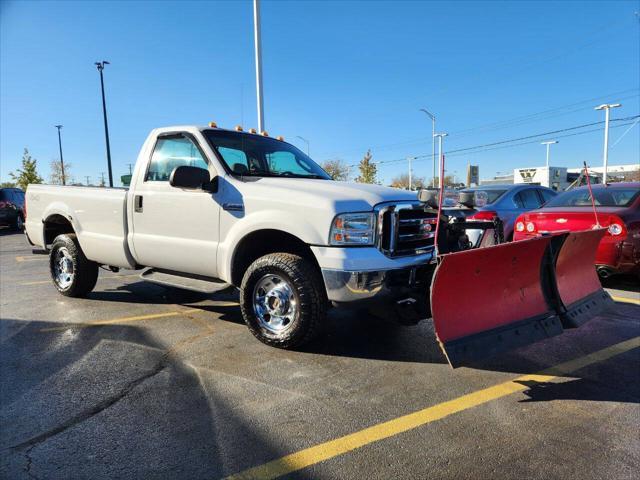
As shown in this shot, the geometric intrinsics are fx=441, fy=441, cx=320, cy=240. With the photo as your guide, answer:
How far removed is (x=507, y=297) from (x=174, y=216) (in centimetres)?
333

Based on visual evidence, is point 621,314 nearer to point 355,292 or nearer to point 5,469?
point 355,292

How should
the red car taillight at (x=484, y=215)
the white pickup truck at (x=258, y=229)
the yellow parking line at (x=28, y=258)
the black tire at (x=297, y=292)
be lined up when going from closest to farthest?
1. the white pickup truck at (x=258, y=229)
2. the black tire at (x=297, y=292)
3. the red car taillight at (x=484, y=215)
4. the yellow parking line at (x=28, y=258)

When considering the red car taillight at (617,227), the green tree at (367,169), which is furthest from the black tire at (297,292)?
the green tree at (367,169)

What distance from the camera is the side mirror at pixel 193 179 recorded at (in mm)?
4176

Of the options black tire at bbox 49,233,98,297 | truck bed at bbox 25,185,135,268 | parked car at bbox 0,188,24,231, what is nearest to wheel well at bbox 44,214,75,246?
Result: truck bed at bbox 25,185,135,268

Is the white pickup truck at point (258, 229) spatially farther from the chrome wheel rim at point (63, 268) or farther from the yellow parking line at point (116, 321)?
the yellow parking line at point (116, 321)

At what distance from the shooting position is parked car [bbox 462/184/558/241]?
27.1 feet

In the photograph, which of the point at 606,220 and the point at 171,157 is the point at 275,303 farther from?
the point at 606,220

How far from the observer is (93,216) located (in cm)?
557

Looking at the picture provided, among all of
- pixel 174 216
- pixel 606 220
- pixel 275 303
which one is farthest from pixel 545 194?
pixel 174 216

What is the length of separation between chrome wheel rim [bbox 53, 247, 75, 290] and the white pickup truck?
0.26 meters

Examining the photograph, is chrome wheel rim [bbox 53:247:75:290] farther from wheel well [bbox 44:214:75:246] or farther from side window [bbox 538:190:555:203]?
side window [bbox 538:190:555:203]

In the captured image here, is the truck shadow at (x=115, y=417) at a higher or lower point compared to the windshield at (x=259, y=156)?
lower

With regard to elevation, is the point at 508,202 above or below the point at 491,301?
above
